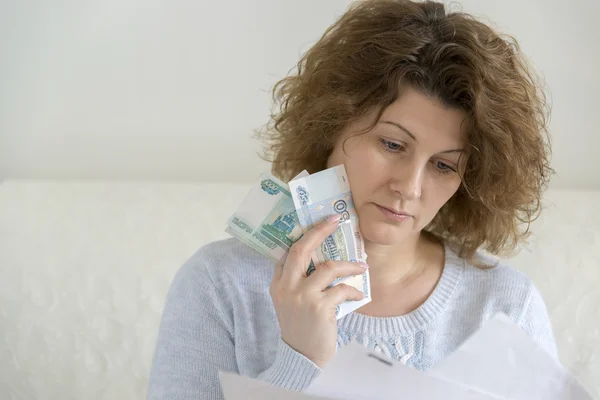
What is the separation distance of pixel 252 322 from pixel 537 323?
586mm

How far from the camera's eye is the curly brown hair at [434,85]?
51.1 inches

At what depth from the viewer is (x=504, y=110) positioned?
1327 millimetres

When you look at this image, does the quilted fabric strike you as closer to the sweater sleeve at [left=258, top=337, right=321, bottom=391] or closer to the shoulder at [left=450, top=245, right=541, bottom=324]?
the shoulder at [left=450, top=245, right=541, bottom=324]

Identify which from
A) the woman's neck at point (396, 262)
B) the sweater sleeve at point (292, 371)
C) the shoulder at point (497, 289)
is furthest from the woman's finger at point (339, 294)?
the shoulder at point (497, 289)

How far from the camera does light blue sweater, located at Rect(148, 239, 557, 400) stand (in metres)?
1.38

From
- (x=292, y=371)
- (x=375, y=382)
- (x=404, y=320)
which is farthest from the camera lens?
(x=404, y=320)

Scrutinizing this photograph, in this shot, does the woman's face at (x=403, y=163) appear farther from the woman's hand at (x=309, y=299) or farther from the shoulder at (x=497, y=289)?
the shoulder at (x=497, y=289)

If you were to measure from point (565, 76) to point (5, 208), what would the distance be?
152 centimetres

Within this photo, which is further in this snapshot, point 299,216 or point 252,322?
point 252,322

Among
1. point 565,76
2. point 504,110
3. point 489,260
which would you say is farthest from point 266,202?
point 565,76

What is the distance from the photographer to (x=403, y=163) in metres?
1.29

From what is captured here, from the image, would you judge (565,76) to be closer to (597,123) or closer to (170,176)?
(597,123)

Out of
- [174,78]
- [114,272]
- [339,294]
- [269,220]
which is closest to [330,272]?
[339,294]

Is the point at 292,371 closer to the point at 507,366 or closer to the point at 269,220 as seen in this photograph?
the point at 269,220
